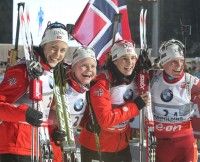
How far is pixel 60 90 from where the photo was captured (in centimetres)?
Result: 419

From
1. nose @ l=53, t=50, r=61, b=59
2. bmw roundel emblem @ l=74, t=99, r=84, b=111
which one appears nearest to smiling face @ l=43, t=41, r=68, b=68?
nose @ l=53, t=50, r=61, b=59

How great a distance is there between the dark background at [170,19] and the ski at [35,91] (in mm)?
23868

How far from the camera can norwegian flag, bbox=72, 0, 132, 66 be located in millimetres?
5741

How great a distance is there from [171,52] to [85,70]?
0.97m

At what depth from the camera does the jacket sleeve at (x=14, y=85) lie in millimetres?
3789

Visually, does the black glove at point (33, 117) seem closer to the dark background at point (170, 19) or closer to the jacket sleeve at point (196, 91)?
the jacket sleeve at point (196, 91)

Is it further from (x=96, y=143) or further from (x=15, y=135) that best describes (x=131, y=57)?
A: (x=15, y=135)

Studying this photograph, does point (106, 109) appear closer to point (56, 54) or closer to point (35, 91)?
point (56, 54)

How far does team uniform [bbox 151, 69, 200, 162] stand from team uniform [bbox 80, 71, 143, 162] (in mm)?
310

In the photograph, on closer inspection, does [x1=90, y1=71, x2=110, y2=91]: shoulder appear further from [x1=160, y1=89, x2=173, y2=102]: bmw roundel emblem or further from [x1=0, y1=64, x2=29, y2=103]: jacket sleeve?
[x1=0, y1=64, x2=29, y2=103]: jacket sleeve

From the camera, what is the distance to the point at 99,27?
5.88 meters

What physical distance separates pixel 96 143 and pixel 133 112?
1.55 ft

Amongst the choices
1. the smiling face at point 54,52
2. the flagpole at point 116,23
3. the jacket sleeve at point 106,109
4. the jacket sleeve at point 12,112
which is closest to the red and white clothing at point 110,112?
the jacket sleeve at point 106,109

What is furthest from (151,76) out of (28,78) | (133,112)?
(28,78)
